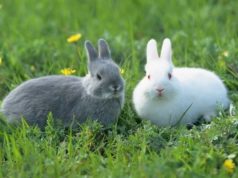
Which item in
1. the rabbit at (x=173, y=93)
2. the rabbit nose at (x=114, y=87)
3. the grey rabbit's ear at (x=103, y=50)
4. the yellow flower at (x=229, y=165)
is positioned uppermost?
the grey rabbit's ear at (x=103, y=50)

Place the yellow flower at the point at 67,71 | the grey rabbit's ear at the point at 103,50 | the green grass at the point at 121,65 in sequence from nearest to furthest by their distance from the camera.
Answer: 1. the green grass at the point at 121,65
2. the grey rabbit's ear at the point at 103,50
3. the yellow flower at the point at 67,71

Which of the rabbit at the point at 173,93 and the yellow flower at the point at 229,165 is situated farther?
the rabbit at the point at 173,93

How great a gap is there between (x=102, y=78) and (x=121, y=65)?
4.00ft

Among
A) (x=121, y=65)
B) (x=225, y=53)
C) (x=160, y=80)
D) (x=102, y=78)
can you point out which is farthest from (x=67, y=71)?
(x=225, y=53)

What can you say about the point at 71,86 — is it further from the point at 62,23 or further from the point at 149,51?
the point at 62,23

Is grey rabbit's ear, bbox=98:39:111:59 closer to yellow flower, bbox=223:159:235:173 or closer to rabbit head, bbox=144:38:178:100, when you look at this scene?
rabbit head, bbox=144:38:178:100

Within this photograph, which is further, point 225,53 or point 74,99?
point 225,53

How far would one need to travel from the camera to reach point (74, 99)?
5.55 m

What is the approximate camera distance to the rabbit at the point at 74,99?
17.9 ft

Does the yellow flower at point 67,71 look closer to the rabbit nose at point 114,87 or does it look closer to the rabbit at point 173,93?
the rabbit at point 173,93

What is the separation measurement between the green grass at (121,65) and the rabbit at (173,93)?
0.13 meters

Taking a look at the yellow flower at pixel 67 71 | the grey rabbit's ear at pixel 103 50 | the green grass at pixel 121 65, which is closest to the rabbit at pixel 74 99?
the grey rabbit's ear at pixel 103 50

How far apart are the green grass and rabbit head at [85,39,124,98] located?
26 centimetres

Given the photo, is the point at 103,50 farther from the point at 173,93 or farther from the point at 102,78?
the point at 173,93
